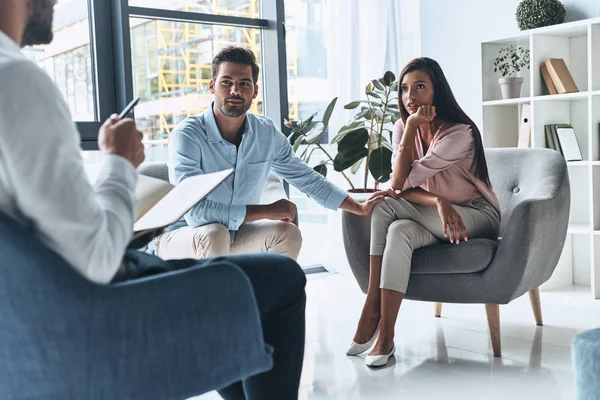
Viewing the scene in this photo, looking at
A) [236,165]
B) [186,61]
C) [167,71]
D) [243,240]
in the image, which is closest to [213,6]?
[186,61]

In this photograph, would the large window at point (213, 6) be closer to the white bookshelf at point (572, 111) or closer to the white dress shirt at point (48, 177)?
the white bookshelf at point (572, 111)

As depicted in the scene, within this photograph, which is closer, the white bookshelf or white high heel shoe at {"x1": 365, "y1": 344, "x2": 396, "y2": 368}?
white high heel shoe at {"x1": 365, "y1": 344, "x2": 396, "y2": 368}

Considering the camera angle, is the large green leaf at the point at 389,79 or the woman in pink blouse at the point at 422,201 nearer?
the woman in pink blouse at the point at 422,201

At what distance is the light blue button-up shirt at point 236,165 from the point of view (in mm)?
2695

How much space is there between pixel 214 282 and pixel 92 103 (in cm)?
294

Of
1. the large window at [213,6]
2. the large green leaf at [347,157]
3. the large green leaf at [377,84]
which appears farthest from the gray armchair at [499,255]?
the large window at [213,6]

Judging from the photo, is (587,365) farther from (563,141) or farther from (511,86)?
(511,86)

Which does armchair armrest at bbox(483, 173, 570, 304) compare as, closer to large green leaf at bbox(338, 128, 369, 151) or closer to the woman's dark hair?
the woman's dark hair

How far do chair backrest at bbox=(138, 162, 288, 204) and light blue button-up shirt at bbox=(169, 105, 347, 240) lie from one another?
0.09 m

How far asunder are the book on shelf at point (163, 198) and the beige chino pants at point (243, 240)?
1.17 m

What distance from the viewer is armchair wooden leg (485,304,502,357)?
2.60m

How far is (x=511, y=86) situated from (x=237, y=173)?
190 cm

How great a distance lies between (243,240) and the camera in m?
2.77

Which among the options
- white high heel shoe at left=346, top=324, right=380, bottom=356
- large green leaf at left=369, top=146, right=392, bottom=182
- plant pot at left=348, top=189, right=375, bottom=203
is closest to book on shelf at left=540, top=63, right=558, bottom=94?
large green leaf at left=369, top=146, right=392, bottom=182
